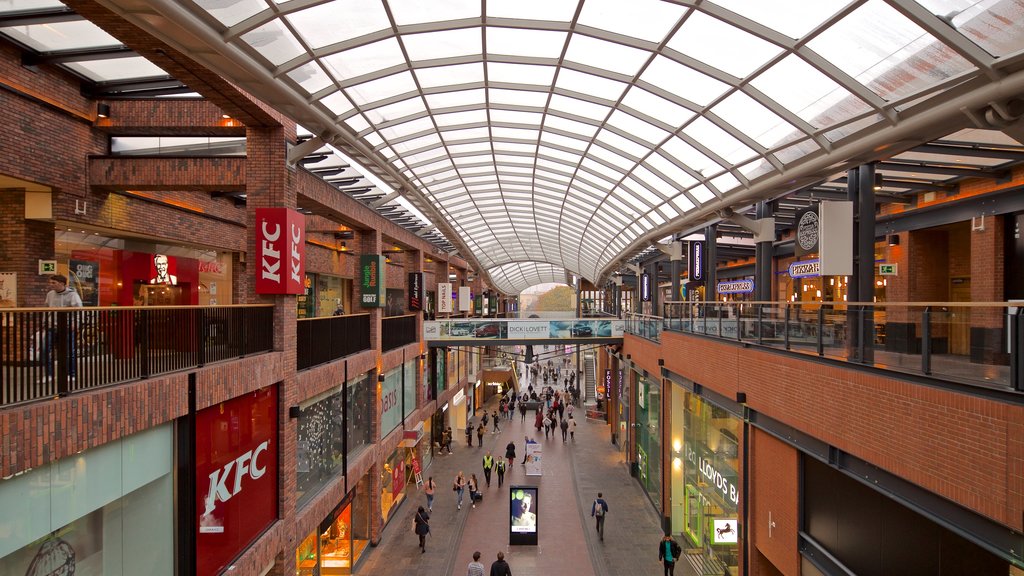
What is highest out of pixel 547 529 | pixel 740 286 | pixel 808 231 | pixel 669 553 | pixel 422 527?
pixel 808 231

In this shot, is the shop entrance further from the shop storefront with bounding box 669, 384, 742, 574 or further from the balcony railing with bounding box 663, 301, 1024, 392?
the shop storefront with bounding box 669, 384, 742, 574

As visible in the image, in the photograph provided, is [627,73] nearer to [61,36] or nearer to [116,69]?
[116,69]

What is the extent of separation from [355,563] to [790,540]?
11572 millimetres

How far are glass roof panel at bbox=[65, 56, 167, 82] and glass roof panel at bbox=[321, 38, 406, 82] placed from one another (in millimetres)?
3055

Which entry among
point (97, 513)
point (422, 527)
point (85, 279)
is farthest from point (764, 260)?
point (85, 279)

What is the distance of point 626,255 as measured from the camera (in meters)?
27.6

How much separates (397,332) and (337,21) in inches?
529

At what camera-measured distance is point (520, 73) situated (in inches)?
486

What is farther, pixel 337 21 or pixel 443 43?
pixel 443 43

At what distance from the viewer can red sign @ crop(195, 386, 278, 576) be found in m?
7.92

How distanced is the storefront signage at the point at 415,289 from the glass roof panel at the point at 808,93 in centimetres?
1591

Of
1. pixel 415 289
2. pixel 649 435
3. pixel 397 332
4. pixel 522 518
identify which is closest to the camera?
pixel 522 518

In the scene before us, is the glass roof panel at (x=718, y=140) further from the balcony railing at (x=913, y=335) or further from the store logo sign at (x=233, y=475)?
the store logo sign at (x=233, y=475)

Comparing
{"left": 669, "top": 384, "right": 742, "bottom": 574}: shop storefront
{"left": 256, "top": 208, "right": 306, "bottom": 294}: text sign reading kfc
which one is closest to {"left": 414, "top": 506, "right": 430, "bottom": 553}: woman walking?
{"left": 669, "top": 384, "right": 742, "bottom": 574}: shop storefront
